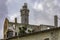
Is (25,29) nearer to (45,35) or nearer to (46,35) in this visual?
(45,35)

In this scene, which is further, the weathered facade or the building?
the building

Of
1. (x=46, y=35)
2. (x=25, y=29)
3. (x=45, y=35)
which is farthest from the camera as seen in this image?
(x=25, y=29)

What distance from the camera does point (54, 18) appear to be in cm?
5631

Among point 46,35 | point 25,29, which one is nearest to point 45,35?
point 46,35

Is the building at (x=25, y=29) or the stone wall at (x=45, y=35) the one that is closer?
the stone wall at (x=45, y=35)

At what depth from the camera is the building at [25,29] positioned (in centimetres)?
4083

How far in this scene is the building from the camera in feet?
134

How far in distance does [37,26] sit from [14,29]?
4573 mm

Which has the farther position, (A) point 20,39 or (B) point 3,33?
(B) point 3,33

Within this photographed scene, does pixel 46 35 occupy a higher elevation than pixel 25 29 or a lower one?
lower

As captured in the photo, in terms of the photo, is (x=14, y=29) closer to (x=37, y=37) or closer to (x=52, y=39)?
(x=37, y=37)

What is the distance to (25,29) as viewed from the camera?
163ft

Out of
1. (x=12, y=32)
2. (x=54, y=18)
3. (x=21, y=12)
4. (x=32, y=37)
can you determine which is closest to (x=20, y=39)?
(x=32, y=37)

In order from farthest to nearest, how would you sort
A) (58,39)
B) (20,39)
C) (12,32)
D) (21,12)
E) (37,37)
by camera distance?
1. (21,12)
2. (12,32)
3. (20,39)
4. (37,37)
5. (58,39)
